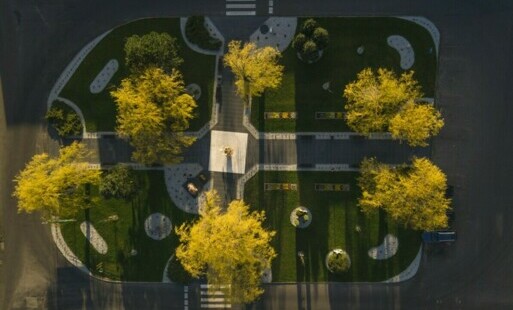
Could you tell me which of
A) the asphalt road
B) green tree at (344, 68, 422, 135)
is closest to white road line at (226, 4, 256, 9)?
the asphalt road

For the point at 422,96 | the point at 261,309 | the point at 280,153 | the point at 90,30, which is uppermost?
the point at 90,30

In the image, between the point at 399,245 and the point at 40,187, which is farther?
the point at 399,245

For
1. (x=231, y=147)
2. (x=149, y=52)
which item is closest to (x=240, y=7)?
(x=149, y=52)

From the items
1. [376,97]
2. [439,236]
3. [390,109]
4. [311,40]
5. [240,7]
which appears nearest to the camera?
[376,97]

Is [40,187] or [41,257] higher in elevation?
[40,187]

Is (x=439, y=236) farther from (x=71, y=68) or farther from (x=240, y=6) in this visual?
(x=71, y=68)

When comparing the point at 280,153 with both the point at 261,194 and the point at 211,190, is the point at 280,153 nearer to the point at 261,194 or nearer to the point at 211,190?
the point at 261,194

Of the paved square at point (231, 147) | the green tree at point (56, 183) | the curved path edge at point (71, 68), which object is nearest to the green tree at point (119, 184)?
the green tree at point (56, 183)

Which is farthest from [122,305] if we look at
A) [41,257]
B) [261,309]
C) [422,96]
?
[422,96]
